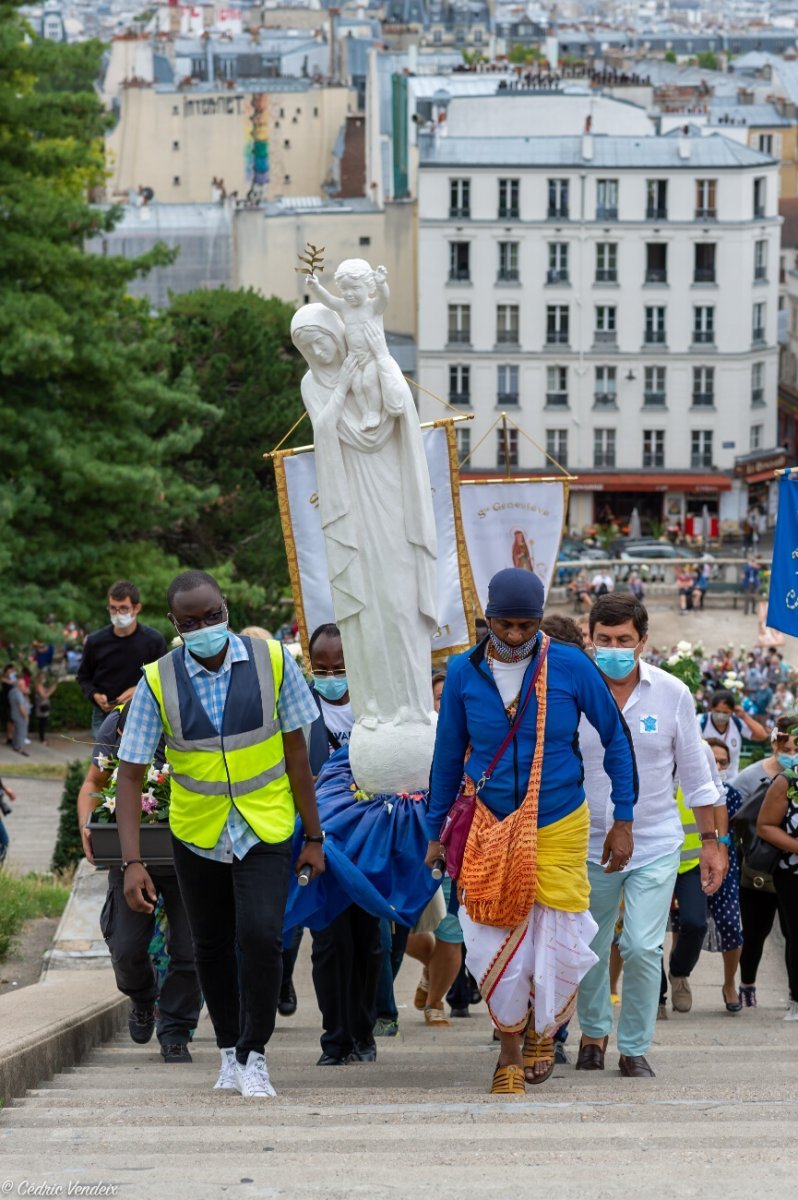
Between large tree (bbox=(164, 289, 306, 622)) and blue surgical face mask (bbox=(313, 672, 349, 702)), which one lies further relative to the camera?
large tree (bbox=(164, 289, 306, 622))

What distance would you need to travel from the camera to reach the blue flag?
15.4 m

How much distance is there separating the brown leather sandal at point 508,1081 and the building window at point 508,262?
2550 inches

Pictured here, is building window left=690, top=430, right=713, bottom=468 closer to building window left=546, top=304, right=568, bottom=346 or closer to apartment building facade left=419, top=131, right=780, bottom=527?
apartment building facade left=419, top=131, right=780, bottom=527

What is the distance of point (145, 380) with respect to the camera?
110ft

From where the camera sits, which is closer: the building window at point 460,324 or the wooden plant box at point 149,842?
the wooden plant box at point 149,842

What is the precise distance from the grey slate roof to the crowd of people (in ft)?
207

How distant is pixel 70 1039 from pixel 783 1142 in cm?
368

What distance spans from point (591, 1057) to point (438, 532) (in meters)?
4.25

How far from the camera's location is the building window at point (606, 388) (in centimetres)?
7325

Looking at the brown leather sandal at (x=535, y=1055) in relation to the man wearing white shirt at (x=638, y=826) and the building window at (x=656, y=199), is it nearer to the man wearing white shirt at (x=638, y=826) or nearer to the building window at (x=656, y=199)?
→ the man wearing white shirt at (x=638, y=826)

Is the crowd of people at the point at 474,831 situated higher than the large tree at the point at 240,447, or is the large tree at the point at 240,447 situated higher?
the large tree at the point at 240,447

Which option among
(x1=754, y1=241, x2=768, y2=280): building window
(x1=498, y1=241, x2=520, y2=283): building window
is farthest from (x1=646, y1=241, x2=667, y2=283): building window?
(x1=498, y1=241, x2=520, y2=283): building window

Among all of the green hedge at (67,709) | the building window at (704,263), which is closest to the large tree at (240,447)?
the green hedge at (67,709)

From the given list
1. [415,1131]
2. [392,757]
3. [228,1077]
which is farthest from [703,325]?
[415,1131]
